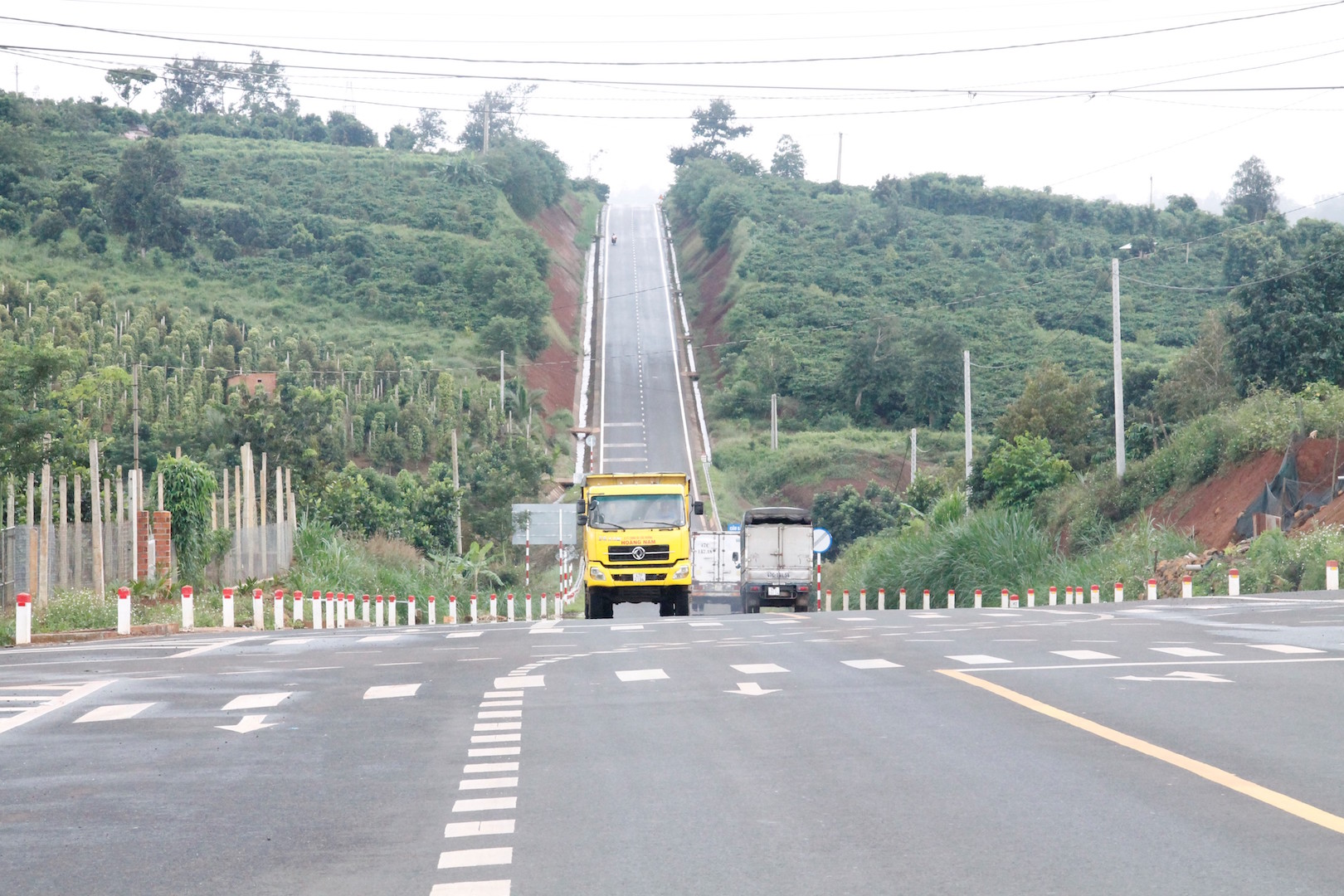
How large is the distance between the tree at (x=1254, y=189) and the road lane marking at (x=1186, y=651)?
117426 millimetres

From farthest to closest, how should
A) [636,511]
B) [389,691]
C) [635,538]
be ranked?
1. [636,511]
2. [635,538]
3. [389,691]

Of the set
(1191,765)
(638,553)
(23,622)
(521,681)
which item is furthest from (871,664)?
(638,553)

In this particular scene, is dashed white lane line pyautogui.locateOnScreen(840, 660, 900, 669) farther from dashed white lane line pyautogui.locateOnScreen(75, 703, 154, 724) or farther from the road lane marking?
dashed white lane line pyautogui.locateOnScreen(75, 703, 154, 724)

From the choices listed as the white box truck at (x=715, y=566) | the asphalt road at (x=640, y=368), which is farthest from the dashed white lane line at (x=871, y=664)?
the asphalt road at (x=640, y=368)

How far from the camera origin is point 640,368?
96688 mm

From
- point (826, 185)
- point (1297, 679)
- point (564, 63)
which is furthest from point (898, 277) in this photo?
point (1297, 679)

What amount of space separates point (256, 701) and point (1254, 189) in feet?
414

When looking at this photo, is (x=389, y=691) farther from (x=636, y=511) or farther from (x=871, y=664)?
(x=636, y=511)

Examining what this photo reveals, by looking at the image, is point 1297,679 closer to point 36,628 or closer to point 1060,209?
point 36,628

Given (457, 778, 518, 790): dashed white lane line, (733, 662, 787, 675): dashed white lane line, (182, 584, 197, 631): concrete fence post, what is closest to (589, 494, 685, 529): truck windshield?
(182, 584, 197, 631): concrete fence post

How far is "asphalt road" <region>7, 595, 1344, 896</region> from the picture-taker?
19.5 ft

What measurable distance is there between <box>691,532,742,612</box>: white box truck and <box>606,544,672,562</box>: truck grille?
13882 mm

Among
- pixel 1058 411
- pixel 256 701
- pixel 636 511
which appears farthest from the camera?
pixel 1058 411

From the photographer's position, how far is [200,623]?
961 inches
